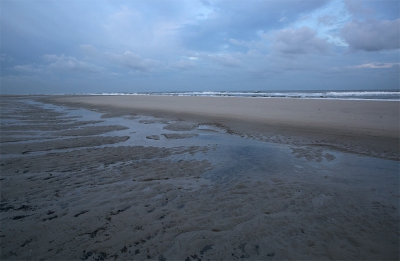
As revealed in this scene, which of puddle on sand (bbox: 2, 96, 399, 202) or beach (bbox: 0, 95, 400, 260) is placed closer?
beach (bbox: 0, 95, 400, 260)

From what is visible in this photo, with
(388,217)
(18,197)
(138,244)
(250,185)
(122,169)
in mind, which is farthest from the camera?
(122,169)

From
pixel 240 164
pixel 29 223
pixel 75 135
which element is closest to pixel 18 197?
pixel 29 223

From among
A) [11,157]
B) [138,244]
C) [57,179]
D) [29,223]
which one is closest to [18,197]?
[57,179]

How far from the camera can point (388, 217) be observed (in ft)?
13.4

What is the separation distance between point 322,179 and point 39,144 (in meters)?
12.0

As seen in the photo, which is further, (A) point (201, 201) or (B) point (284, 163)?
(B) point (284, 163)

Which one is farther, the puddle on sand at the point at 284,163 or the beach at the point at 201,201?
the puddle on sand at the point at 284,163

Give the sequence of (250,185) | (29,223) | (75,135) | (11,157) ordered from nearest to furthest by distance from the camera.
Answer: (29,223)
(250,185)
(11,157)
(75,135)

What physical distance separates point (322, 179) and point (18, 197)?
8072 millimetres

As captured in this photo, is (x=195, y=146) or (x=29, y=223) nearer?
(x=29, y=223)

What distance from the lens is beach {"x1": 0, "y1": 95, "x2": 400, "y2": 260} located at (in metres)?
3.29

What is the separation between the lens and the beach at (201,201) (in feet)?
10.8

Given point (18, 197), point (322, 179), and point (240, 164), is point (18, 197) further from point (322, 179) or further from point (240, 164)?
point (322, 179)

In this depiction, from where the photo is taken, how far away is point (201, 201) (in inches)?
186
